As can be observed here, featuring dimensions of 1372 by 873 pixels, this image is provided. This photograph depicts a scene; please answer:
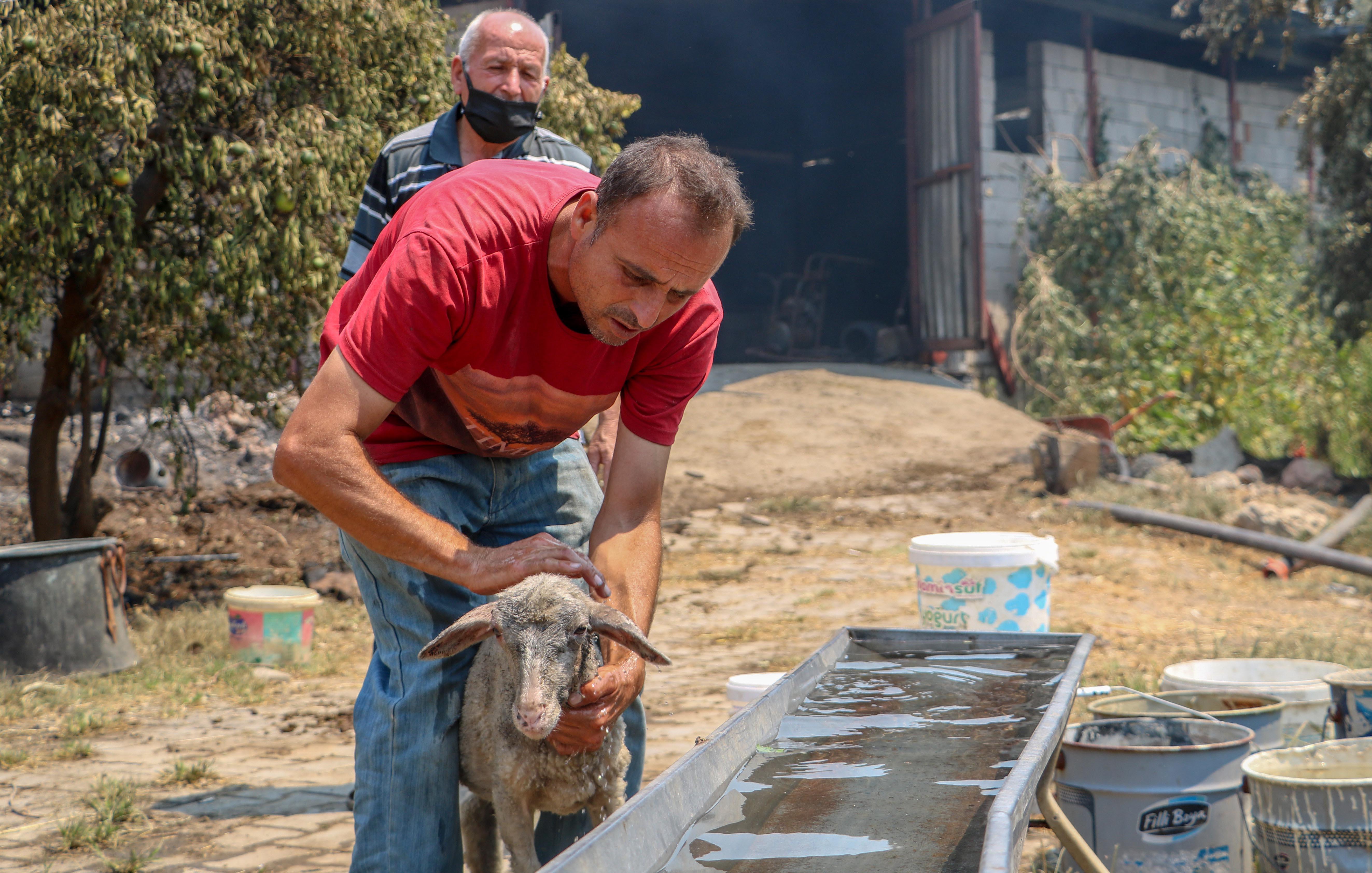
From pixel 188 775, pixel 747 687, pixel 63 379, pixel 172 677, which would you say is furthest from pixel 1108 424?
pixel 188 775

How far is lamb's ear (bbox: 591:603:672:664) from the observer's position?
2.52m

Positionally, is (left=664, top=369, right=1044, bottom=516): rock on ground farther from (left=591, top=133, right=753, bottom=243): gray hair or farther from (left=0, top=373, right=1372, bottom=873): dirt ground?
(left=591, top=133, right=753, bottom=243): gray hair

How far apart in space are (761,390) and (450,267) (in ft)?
38.0

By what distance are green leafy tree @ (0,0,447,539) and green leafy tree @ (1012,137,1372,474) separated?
30.0 feet

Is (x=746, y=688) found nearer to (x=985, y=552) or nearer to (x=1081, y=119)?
(x=985, y=552)

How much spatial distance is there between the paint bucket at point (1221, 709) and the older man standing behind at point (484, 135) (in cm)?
181

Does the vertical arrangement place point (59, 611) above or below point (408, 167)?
below

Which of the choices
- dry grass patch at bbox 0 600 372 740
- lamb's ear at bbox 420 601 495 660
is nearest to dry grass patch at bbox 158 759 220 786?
dry grass patch at bbox 0 600 372 740

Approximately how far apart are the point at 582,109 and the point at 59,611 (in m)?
4.17

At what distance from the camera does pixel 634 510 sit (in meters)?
2.88

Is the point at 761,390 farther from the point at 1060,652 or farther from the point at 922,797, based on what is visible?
the point at 922,797

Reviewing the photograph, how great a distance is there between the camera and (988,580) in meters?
4.14

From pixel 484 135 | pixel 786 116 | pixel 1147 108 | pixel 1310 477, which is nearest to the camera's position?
pixel 484 135

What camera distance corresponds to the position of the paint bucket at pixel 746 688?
12.4 ft
